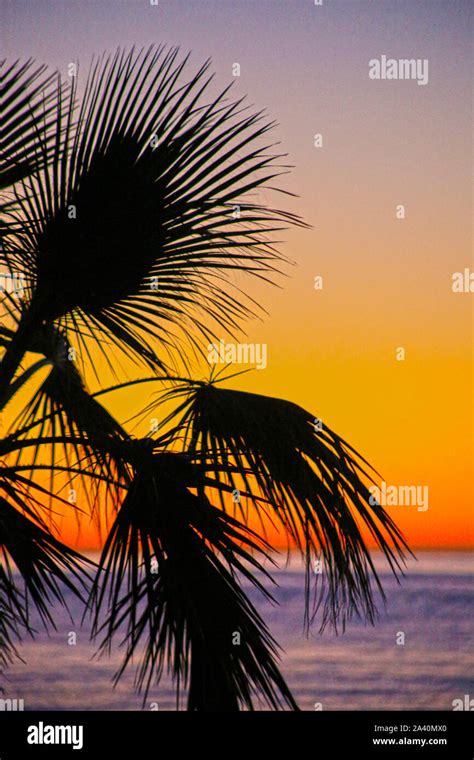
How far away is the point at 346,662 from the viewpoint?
1496 cm

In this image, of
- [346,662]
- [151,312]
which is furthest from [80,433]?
[346,662]

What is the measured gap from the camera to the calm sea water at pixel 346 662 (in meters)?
13.0

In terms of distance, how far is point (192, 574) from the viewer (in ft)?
7.88

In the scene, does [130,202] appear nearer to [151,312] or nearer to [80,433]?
[151,312]

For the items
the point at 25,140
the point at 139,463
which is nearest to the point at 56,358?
the point at 139,463

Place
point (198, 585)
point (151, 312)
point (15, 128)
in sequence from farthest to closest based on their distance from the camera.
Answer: point (151, 312), point (198, 585), point (15, 128)

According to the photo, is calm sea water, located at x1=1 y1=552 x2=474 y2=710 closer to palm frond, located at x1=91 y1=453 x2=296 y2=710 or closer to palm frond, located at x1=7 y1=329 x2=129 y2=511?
palm frond, located at x1=7 y1=329 x2=129 y2=511

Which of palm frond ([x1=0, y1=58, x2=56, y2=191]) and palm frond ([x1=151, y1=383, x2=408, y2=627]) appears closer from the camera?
palm frond ([x1=0, y1=58, x2=56, y2=191])

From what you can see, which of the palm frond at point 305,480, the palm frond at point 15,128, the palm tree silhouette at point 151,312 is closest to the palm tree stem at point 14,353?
the palm tree silhouette at point 151,312

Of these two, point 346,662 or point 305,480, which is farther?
point 346,662

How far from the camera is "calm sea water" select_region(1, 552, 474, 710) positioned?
13.0m

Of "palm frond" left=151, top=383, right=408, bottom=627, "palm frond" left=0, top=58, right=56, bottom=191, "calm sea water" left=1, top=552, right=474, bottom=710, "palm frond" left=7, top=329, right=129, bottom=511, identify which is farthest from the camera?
"calm sea water" left=1, top=552, right=474, bottom=710

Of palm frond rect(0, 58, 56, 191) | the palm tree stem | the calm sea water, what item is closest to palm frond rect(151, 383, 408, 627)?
the palm tree stem
